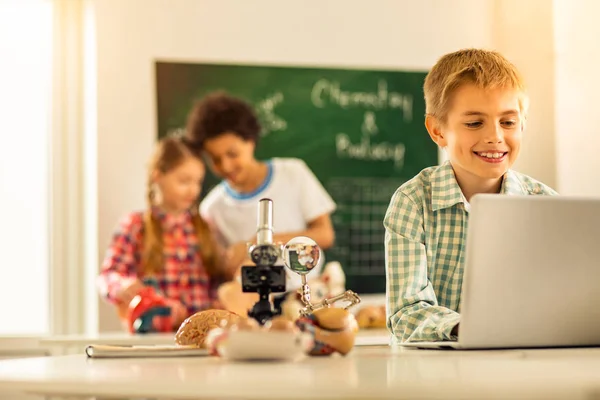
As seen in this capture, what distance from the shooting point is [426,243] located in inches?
62.9

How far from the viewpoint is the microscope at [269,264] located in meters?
1.17

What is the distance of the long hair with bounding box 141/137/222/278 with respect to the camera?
3.43m

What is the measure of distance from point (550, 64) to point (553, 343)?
2.64 metres

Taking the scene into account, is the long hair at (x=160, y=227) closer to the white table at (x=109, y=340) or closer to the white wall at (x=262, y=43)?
the white wall at (x=262, y=43)

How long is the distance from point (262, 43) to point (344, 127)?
18.8 inches

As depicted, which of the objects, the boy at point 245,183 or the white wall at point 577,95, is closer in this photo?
the white wall at point 577,95

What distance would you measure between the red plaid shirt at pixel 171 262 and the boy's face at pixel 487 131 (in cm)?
195

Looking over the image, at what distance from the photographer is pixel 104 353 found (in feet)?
3.81

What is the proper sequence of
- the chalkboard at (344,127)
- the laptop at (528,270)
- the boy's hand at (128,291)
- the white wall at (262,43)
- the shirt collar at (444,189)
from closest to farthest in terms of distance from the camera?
the laptop at (528,270) < the shirt collar at (444,189) < the boy's hand at (128,291) < the white wall at (262,43) < the chalkboard at (344,127)

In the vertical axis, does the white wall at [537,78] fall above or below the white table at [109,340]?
above

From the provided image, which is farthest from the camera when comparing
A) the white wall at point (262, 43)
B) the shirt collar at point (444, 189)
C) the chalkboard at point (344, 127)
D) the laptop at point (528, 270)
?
the chalkboard at point (344, 127)

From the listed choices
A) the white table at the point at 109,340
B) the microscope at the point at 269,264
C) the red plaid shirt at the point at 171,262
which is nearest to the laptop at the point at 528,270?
the microscope at the point at 269,264

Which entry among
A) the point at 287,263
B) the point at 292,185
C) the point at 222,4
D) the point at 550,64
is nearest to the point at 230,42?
the point at 222,4

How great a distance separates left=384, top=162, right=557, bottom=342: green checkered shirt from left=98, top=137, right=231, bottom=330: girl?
71.3 inches
